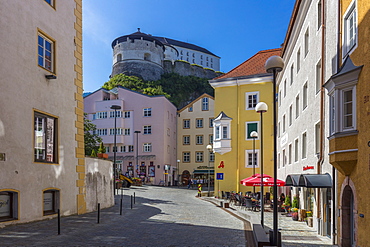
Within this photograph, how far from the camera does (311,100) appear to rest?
1714cm

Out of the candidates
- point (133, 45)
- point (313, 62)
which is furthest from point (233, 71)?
point (133, 45)

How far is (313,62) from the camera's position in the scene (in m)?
17.1

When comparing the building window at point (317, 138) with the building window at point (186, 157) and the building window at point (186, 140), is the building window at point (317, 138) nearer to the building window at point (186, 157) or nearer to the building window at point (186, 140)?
the building window at point (186, 140)

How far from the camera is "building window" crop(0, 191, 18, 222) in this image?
13.1 m

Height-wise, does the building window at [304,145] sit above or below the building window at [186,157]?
above

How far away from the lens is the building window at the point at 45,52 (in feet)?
51.3

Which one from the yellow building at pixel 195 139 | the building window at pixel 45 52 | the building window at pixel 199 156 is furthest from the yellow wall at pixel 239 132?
the building window at pixel 199 156

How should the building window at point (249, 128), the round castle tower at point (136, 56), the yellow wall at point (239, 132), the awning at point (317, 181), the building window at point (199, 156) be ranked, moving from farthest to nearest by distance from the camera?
the round castle tower at point (136, 56) → the building window at point (199, 156) → the building window at point (249, 128) → the yellow wall at point (239, 132) → the awning at point (317, 181)

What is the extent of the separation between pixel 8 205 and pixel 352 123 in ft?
38.1

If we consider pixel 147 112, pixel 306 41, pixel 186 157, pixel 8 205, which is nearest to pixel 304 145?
pixel 306 41

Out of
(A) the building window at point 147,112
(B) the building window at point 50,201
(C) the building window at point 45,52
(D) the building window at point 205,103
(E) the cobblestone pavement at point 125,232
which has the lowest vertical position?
(E) the cobblestone pavement at point 125,232

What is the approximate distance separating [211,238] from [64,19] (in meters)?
11.8

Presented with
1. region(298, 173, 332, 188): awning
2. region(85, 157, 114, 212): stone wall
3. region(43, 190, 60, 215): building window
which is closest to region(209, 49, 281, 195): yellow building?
region(85, 157, 114, 212): stone wall

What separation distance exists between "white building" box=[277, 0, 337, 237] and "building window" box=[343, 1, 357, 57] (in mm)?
1013
